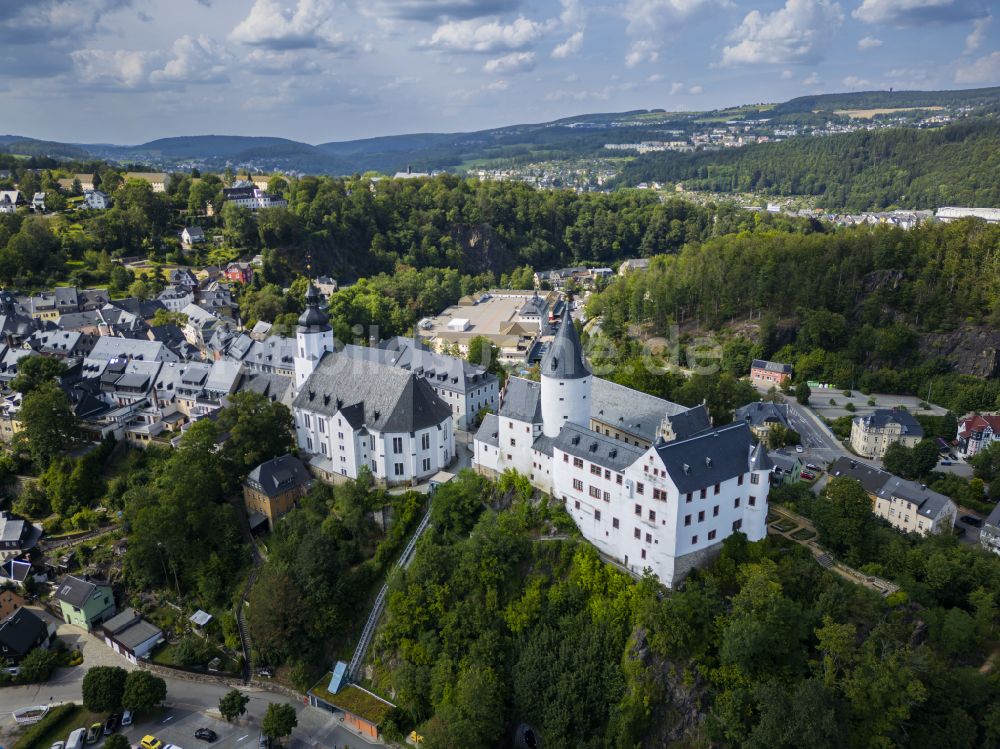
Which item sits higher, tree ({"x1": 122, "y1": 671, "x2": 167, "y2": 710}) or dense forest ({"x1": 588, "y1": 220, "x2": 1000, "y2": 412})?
dense forest ({"x1": 588, "y1": 220, "x2": 1000, "y2": 412})

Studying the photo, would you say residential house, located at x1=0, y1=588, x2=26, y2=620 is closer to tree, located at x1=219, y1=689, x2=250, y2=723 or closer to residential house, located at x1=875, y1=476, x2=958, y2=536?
tree, located at x1=219, y1=689, x2=250, y2=723

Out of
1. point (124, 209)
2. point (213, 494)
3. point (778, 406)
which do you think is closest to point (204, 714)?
point (213, 494)

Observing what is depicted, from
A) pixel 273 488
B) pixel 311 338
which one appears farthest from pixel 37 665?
pixel 311 338

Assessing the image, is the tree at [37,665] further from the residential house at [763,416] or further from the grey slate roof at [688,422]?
the residential house at [763,416]

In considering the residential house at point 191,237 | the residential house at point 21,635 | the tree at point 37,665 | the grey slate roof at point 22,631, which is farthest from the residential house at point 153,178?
the tree at point 37,665

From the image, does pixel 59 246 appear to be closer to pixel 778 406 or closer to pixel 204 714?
pixel 204 714

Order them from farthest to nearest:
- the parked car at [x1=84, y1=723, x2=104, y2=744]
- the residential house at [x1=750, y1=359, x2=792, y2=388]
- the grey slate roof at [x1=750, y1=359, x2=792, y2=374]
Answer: the grey slate roof at [x1=750, y1=359, x2=792, y2=374]
the residential house at [x1=750, y1=359, x2=792, y2=388]
the parked car at [x1=84, y1=723, x2=104, y2=744]

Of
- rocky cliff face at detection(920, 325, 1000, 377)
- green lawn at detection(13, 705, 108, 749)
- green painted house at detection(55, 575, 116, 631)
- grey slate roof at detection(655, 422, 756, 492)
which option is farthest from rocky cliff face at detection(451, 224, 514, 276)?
green lawn at detection(13, 705, 108, 749)

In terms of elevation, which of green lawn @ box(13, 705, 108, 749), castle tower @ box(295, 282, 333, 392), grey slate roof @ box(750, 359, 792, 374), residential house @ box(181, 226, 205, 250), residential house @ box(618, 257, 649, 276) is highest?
residential house @ box(181, 226, 205, 250)
